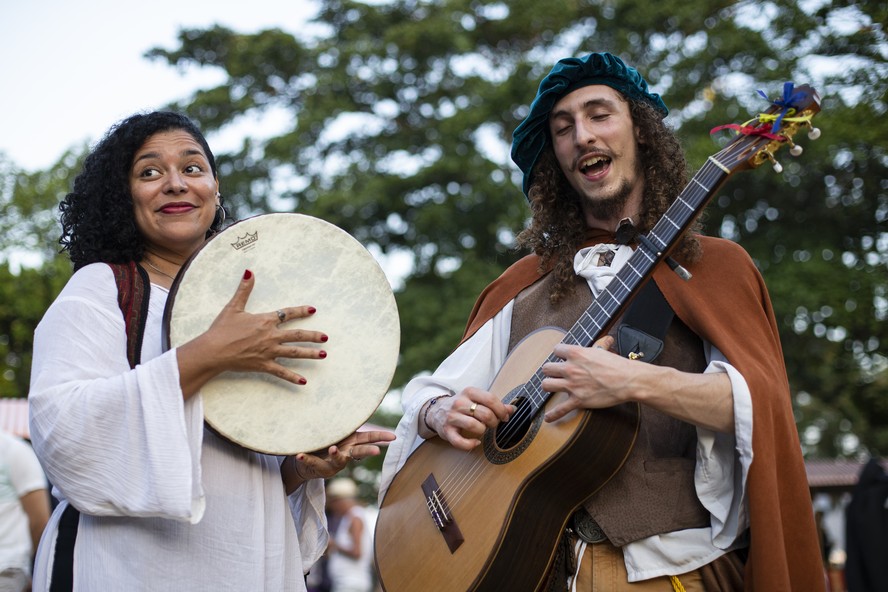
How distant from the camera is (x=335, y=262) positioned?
2.66 m

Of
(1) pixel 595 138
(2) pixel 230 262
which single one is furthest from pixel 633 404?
(2) pixel 230 262

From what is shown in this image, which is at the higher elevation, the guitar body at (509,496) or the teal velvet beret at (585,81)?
the teal velvet beret at (585,81)

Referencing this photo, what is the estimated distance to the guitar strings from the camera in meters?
2.45

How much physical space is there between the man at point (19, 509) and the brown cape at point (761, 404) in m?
3.01

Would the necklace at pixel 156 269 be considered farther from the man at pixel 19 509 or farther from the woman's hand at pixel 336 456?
the man at pixel 19 509

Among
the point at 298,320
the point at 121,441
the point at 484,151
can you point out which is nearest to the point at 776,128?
the point at 298,320

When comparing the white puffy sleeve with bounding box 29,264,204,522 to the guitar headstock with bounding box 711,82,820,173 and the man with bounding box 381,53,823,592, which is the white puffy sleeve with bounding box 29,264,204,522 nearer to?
the man with bounding box 381,53,823,592

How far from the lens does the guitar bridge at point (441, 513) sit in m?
2.75

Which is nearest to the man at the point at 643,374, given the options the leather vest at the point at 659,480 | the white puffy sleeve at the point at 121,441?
the leather vest at the point at 659,480

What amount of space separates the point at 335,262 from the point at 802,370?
14.5m

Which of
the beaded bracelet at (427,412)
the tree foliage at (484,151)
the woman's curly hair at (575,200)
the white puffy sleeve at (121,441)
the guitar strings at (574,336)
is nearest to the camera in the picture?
the white puffy sleeve at (121,441)

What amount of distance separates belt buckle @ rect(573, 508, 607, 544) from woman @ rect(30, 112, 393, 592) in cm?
67

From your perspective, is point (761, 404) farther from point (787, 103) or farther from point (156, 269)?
point (156, 269)

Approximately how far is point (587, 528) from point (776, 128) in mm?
1284
